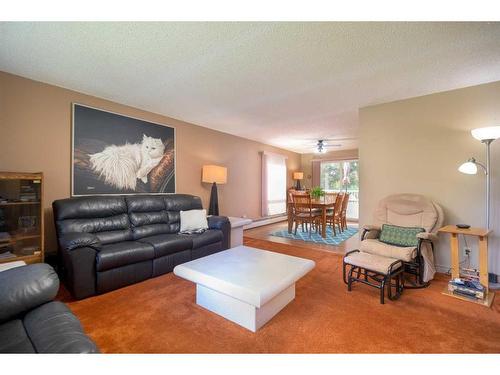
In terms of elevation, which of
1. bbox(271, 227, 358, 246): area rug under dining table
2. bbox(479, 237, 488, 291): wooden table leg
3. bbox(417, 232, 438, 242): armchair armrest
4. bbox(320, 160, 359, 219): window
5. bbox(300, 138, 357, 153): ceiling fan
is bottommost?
bbox(271, 227, 358, 246): area rug under dining table

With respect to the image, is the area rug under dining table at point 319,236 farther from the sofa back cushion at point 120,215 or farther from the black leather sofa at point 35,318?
the black leather sofa at point 35,318

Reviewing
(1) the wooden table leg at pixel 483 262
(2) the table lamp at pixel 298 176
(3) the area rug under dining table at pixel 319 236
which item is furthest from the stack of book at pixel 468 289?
(2) the table lamp at pixel 298 176

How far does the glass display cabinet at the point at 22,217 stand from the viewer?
2168mm

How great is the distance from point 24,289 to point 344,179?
7352 millimetres

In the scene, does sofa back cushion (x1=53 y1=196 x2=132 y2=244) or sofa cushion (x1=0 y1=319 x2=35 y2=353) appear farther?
sofa back cushion (x1=53 y1=196 x2=132 y2=244)

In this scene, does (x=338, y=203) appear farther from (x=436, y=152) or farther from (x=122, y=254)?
(x=122, y=254)

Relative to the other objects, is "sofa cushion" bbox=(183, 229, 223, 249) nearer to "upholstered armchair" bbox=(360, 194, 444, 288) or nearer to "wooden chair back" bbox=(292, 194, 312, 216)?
"upholstered armchair" bbox=(360, 194, 444, 288)

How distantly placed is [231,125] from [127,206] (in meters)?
2.45

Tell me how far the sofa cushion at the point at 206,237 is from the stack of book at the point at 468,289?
2762 millimetres

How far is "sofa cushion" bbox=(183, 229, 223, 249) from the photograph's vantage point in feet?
9.95

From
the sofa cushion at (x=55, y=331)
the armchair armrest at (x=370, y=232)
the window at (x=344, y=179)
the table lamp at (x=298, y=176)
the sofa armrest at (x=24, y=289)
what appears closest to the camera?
the sofa cushion at (x=55, y=331)

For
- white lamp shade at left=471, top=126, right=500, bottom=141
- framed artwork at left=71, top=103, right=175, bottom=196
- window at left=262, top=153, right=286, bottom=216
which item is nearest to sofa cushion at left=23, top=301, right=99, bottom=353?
framed artwork at left=71, top=103, right=175, bottom=196

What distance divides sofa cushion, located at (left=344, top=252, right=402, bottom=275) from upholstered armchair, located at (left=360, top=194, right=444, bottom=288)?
156 mm

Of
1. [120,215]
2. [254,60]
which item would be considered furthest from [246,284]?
[120,215]
